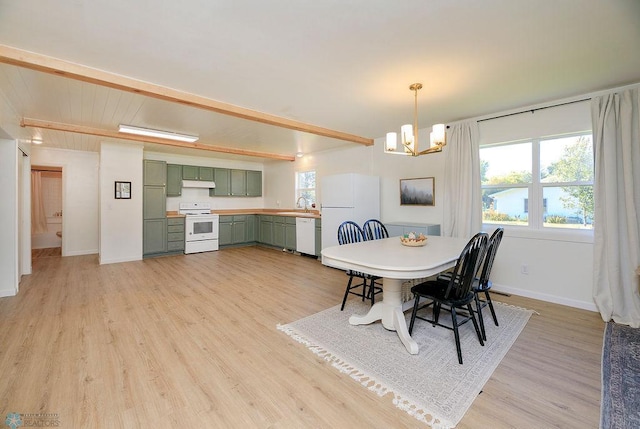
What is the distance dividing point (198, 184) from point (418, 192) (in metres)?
5.10

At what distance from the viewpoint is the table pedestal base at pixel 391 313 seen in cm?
230

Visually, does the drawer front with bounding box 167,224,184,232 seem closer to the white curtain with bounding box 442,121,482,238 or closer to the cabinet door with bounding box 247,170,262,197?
the cabinet door with bounding box 247,170,262,197

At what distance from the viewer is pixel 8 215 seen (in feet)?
11.1

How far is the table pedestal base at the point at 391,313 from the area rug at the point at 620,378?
1140mm

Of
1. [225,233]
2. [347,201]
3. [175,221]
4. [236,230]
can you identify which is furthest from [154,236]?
[347,201]

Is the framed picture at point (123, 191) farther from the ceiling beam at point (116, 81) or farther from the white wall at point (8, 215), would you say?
the ceiling beam at point (116, 81)

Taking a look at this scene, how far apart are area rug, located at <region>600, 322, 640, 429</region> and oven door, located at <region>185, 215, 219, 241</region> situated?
651cm

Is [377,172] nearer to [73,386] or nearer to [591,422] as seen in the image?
[591,422]

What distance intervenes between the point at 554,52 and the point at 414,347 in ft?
8.54

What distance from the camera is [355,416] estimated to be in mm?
1523

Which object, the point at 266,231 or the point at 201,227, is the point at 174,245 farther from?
the point at 266,231

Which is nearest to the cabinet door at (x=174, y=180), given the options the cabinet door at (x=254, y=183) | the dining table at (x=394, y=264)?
the cabinet door at (x=254, y=183)

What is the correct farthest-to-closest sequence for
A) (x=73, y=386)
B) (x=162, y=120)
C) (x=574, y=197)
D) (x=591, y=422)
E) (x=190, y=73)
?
(x=162, y=120) < (x=574, y=197) < (x=190, y=73) < (x=73, y=386) < (x=591, y=422)

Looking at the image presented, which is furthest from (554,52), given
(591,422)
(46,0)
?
(46,0)
